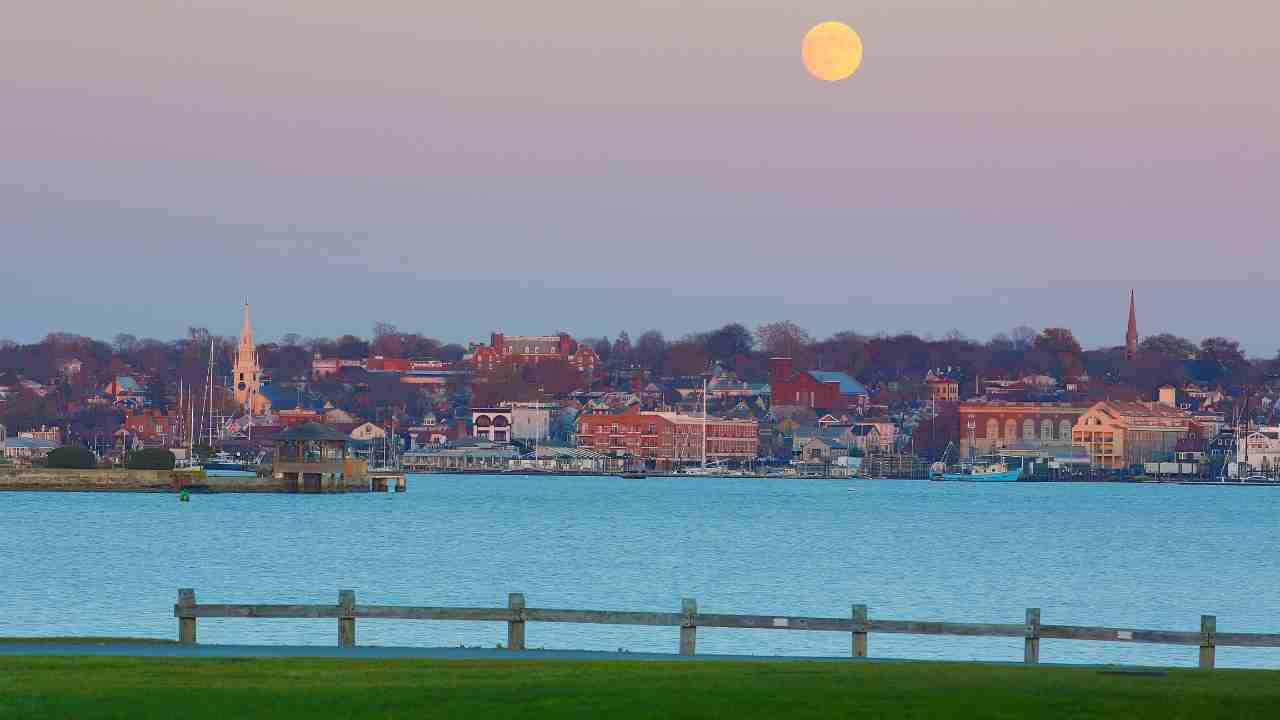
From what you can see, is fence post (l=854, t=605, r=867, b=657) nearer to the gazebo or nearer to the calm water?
the calm water

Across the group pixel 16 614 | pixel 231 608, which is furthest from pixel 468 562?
pixel 231 608

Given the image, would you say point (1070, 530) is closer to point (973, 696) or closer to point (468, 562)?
point (468, 562)

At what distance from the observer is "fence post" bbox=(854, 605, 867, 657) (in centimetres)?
2667

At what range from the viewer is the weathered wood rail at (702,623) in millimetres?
26016

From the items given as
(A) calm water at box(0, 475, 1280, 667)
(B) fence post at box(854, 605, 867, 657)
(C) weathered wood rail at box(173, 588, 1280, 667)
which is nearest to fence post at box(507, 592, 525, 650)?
(C) weathered wood rail at box(173, 588, 1280, 667)

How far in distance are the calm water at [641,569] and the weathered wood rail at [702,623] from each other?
1547 centimetres

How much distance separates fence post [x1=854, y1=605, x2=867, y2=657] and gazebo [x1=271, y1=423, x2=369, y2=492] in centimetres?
12926

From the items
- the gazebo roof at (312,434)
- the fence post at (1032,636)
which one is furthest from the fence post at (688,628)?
the gazebo roof at (312,434)

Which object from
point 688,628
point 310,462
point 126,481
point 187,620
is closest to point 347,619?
point 187,620

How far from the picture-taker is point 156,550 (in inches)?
3499

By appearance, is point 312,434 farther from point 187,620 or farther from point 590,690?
point 590,690

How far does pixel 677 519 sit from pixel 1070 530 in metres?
24.4

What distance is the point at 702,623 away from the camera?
88.5 ft

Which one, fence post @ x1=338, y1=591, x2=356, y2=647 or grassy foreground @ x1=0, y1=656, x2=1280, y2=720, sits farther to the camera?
fence post @ x1=338, y1=591, x2=356, y2=647
